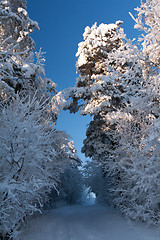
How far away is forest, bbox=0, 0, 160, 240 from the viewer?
17.2ft

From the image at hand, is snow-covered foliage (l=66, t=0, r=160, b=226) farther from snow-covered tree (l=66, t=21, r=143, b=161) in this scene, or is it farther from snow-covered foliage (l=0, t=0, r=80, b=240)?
snow-covered foliage (l=0, t=0, r=80, b=240)

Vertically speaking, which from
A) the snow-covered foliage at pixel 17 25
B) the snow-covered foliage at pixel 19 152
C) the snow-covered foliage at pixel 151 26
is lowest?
the snow-covered foliage at pixel 19 152

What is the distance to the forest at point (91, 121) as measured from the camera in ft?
17.2

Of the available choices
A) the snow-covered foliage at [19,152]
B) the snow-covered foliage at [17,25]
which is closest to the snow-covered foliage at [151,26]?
the snow-covered foliage at [19,152]

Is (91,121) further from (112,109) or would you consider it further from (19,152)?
(19,152)

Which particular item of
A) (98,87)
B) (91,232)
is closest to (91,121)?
(98,87)

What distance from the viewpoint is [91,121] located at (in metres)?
15.8

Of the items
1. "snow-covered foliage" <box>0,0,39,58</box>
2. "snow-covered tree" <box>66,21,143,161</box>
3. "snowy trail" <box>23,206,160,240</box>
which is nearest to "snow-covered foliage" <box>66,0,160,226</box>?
"snow-covered tree" <box>66,21,143,161</box>

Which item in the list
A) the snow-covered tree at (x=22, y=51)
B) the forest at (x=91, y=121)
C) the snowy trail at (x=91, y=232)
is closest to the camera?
the forest at (x=91, y=121)

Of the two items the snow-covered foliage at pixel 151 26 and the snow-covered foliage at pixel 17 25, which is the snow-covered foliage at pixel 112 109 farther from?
the snow-covered foliage at pixel 17 25

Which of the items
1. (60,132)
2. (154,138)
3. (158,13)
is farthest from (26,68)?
(154,138)

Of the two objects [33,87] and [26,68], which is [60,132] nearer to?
[33,87]

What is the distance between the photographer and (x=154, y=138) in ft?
17.9

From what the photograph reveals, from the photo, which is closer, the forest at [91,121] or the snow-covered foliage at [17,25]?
the forest at [91,121]
